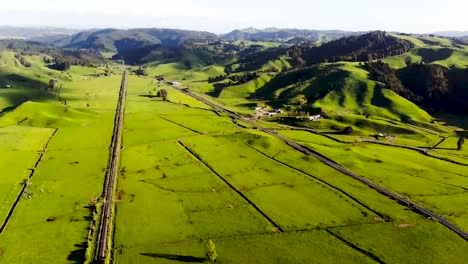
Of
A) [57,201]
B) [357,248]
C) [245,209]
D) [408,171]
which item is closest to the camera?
[357,248]

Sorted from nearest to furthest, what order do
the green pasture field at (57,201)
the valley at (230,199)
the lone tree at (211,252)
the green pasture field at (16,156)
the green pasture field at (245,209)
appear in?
the lone tree at (211,252), the green pasture field at (57,201), the green pasture field at (245,209), the valley at (230,199), the green pasture field at (16,156)

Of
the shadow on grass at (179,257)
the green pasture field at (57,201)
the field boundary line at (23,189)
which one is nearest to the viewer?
the shadow on grass at (179,257)

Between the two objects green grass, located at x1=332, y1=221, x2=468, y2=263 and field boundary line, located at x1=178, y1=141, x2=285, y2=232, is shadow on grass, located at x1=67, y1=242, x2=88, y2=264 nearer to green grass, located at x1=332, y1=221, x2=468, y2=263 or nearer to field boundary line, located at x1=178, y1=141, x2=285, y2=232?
field boundary line, located at x1=178, y1=141, x2=285, y2=232

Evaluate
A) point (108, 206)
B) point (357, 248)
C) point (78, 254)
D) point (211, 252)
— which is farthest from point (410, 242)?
point (108, 206)

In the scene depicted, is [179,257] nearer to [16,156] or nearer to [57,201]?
[57,201]

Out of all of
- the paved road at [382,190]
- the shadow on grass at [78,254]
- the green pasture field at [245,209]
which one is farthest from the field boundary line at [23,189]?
the paved road at [382,190]

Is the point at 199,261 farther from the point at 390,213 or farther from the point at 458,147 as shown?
the point at 458,147

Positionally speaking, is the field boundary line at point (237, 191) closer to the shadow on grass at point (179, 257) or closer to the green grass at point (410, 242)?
the green grass at point (410, 242)

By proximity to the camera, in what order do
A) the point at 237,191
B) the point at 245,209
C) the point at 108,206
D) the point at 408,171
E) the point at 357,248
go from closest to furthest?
the point at 357,248, the point at 108,206, the point at 245,209, the point at 237,191, the point at 408,171

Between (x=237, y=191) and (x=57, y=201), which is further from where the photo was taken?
(x=237, y=191)
